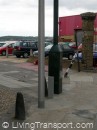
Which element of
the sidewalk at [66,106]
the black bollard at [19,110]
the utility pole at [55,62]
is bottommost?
the sidewalk at [66,106]

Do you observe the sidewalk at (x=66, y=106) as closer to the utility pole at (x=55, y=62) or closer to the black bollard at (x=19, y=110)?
the black bollard at (x=19, y=110)

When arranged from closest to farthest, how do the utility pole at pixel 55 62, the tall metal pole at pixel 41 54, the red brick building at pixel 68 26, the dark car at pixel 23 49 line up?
the tall metal pole at pixel 41 54 < the utility pole at pixel 55 62 < the dark car at pixel 23 49 < the red brick building at pixel 68 26

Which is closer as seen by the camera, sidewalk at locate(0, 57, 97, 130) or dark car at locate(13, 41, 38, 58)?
sidewalk at locate(0, 57, 97, 130)

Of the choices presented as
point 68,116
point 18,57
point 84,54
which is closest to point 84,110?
Result: point 68,116

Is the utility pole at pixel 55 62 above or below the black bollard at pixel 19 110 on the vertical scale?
above

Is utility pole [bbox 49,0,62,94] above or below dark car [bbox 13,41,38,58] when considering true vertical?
above

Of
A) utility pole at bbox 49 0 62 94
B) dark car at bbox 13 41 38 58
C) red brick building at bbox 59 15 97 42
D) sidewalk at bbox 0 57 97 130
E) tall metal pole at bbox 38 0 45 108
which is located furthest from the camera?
red brick building at bbox 59 15 97 42

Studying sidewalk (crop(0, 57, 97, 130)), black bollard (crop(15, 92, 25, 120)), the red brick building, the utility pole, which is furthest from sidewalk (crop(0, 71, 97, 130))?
the red brick building

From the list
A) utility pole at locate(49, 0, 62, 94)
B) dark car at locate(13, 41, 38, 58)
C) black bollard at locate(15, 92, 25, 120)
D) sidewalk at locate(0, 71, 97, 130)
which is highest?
utility pole at locate(49, 0, 62, 94)

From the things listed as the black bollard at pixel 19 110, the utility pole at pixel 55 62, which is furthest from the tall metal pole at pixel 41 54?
the utility pole at pixel 55 62

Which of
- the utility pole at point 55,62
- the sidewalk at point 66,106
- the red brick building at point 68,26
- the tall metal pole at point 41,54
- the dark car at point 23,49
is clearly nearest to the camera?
the sidewalk at point 66,106

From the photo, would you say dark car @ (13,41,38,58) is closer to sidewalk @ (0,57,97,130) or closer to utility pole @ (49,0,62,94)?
sidewalk @ (0,57,97,130)

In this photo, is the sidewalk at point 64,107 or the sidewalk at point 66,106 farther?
the sidewalk at point 66,106

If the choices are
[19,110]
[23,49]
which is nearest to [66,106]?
[19,110]
